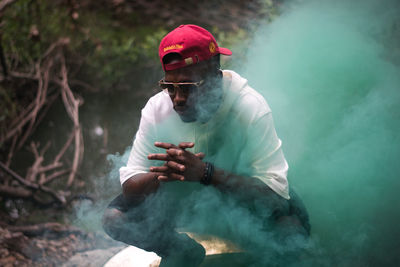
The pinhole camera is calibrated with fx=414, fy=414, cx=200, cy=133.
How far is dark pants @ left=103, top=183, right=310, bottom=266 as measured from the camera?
2.03 meters

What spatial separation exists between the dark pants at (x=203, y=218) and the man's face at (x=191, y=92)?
0.47m

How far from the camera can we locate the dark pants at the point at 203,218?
203 cm

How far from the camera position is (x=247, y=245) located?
87.2 inches

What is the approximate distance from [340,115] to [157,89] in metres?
2.72

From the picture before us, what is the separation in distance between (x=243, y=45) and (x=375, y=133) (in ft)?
5.63

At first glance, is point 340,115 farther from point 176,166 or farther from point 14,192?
point 14,192

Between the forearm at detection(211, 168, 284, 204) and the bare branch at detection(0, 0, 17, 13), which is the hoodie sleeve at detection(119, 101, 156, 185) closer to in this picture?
the forearm at detection(211, 168, 284, 204)

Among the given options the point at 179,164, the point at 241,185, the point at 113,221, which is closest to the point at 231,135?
the point at 241,185

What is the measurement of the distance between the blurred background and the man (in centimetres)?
46

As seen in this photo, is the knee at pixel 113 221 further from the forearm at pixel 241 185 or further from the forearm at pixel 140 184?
the forearm at pixel 241 185

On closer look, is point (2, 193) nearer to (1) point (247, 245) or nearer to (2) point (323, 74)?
(1) point (247, 245)

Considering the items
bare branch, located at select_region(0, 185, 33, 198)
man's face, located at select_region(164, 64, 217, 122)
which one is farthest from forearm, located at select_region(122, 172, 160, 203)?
bare branch, located at select_region(0, 185, 33, 198)

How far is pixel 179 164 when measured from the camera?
1833 mm

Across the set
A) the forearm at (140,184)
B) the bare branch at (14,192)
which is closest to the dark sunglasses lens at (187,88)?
the forearm at (140,184)
